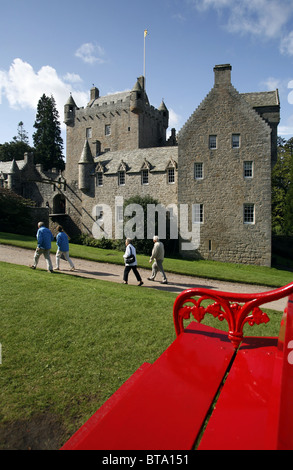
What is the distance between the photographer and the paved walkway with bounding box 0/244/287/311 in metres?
13.4

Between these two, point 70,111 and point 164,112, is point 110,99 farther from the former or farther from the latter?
point 164,112

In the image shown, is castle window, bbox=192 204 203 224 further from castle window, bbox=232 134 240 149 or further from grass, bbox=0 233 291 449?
grass, bbox=0 233 291 449

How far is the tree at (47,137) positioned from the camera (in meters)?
60.2

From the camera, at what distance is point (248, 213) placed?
25.3m

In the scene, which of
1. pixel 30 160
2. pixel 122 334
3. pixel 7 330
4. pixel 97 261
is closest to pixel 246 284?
pixel 97 261

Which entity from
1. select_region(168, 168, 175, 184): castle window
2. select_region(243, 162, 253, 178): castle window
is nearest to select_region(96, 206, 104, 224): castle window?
select_region(168, 168, 175, 184): castle window

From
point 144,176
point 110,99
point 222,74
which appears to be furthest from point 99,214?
point 110,99

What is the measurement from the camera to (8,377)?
185 inches

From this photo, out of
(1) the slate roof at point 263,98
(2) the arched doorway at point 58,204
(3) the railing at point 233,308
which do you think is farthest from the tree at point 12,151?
(3) the railing at point 233,308

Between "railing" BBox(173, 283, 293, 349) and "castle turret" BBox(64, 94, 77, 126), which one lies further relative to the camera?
"castle turret" BBox(64, 94, 77, 126)

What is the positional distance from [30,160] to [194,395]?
54453 mm

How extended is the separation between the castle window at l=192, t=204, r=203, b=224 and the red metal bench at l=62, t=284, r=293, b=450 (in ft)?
77.9

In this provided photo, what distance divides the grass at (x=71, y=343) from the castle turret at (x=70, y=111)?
44.8 m

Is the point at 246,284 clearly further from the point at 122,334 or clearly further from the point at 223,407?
the point at 223,407
